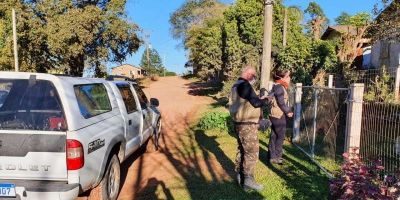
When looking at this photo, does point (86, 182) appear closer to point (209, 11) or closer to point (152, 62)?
point (209, 11)

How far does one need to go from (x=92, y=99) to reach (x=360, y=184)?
135 inches

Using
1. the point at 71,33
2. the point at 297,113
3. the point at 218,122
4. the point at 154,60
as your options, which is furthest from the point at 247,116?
the point at 154,60

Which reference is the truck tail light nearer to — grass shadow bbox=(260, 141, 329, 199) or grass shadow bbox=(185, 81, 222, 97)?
grass shadow bbox=(260, 141, 329, 199)

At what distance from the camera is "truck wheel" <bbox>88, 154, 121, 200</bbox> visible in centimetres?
520

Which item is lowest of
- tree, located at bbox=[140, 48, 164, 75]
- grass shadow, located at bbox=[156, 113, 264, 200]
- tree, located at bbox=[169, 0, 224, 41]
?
grass shadow, located at bbox=[156, 113, 264, 200]

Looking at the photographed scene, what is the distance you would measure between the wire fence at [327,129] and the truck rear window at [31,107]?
4.58 metres

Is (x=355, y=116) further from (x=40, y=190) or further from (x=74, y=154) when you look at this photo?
(x=40, y=190)

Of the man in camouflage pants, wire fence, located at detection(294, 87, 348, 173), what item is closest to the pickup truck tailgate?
the man in camouflage pants

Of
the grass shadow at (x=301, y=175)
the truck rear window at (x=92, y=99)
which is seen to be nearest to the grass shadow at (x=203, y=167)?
the grass shadow at (x=301, y=175)

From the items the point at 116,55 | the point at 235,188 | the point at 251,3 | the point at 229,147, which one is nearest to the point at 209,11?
the point at 116,55

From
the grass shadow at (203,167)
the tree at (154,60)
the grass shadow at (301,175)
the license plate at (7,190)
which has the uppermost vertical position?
the tree at (154,60)

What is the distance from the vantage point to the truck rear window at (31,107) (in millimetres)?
4406

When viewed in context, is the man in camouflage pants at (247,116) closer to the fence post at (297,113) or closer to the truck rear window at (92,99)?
the truck rear window at (92,99)

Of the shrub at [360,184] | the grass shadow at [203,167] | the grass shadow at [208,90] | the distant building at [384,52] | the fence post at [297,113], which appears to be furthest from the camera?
the grass shadow at [208,90]
